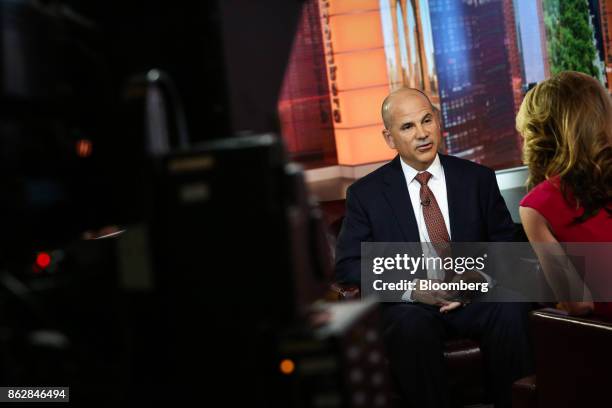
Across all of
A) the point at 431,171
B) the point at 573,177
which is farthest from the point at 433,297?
the point at 573,177

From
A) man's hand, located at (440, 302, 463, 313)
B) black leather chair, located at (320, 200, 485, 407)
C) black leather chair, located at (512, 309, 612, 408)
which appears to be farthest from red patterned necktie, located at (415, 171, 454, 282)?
black leather chair, located at (512, 309, 612, 408)

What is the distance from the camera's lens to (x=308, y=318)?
131cm

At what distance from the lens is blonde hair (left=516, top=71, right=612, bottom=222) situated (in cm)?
275

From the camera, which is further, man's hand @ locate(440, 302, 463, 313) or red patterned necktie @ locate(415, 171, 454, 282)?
red patterned necktie @ locate(415, 171, 454, 282)

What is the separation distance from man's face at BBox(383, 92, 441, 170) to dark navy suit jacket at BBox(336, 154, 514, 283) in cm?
9

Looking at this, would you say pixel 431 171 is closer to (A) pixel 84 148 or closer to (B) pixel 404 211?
(B) pixel 404 211

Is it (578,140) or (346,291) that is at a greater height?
(578,140)

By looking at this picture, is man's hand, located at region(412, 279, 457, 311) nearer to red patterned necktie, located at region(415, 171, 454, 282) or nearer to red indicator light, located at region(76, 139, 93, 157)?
red patterned necktie, located at region(415, 171, 454, 282)

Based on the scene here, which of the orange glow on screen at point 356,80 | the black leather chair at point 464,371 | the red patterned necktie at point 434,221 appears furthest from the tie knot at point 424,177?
the orange glow on screen at point 356,80

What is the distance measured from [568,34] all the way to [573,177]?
357 cm

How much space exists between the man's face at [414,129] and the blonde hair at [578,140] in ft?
2.37

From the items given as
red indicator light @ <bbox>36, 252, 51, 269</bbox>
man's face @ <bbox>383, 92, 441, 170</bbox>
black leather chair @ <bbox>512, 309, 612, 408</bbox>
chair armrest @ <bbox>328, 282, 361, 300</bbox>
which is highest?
man's face @ <bbox>383, 92, 441, 170</bbox>

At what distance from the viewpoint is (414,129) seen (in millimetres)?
3551

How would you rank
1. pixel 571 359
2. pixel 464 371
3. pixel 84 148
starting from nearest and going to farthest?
1. pixel 84 148
2. pixel 571 359
3. pixel 464 371
